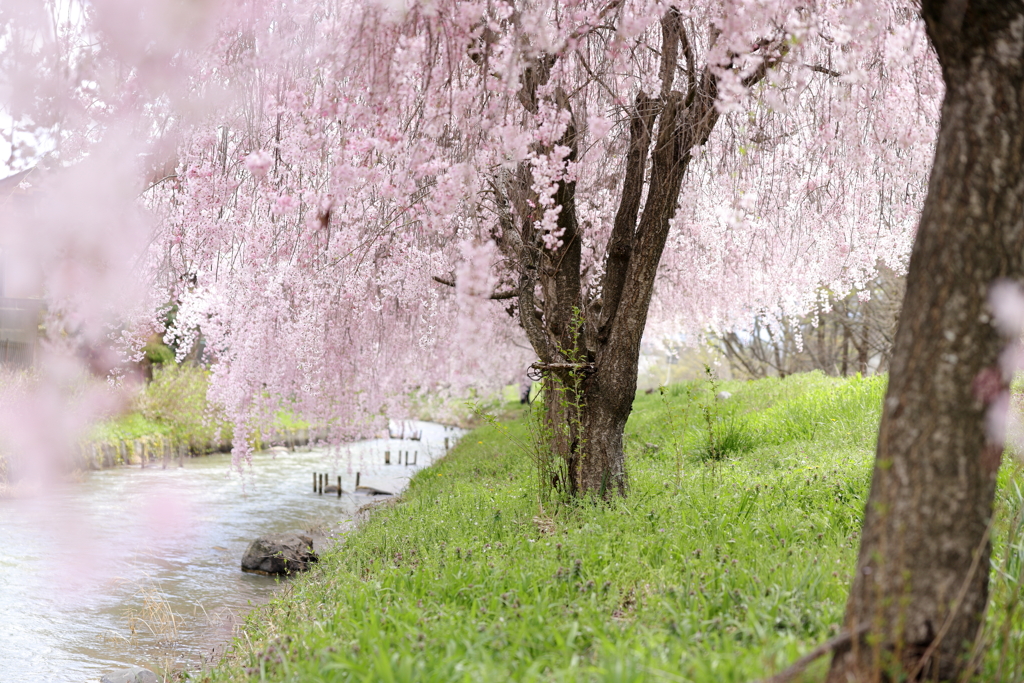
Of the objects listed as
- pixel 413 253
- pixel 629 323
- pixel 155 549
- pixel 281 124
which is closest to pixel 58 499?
pixel 155 549

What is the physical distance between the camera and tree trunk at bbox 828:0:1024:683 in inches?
91.7

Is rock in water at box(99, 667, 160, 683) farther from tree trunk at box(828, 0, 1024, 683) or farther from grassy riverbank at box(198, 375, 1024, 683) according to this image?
tree trunk at box(828, 0, 1024, 683)

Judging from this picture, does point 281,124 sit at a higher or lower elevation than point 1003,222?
higher

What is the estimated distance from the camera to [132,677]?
5258 millimetres

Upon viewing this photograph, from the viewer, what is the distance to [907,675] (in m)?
2.29

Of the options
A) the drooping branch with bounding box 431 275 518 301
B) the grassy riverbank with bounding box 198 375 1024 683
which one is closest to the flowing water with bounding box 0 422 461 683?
the grassy riverbank with bounding box 198 375 1024 683

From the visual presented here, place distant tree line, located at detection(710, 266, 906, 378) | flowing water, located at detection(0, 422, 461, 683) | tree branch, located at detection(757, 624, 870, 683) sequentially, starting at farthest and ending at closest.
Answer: distant tree line, located at detection(710, 266, 906, 378), flowing water, located at detection(0, 422, 461, 683), tree branch, located at detection(757, 624, 870, 683)

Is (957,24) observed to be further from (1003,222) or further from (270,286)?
(270,286)

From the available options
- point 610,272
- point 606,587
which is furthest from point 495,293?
point 606,587

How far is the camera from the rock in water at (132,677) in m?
5.21

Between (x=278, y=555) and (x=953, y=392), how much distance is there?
7.82m

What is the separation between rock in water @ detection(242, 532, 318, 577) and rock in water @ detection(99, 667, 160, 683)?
9.26ft

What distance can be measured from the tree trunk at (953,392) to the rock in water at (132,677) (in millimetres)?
5010

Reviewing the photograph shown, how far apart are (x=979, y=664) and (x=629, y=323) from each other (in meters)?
3.62
